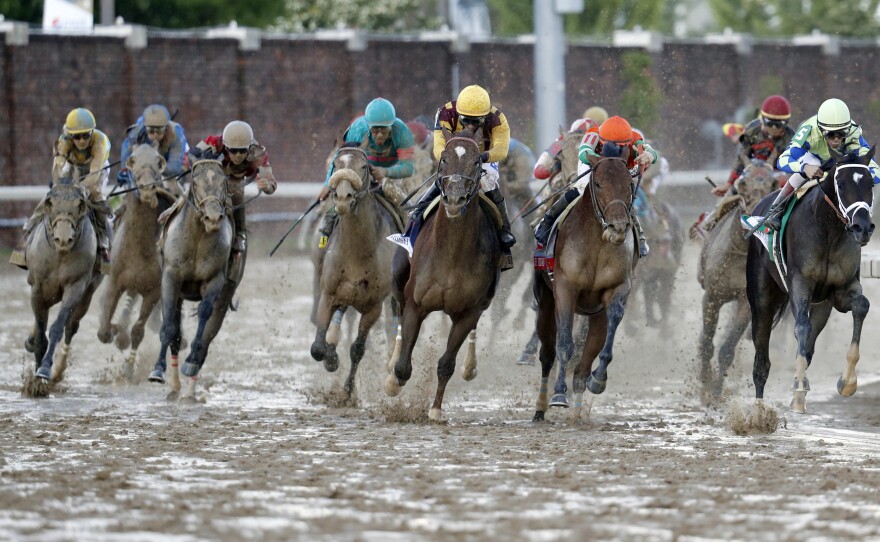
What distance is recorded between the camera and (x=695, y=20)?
278ft

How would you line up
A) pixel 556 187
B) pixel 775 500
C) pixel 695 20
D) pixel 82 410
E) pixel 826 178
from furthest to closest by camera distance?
pixel 695 20 → pixel 556 187 → pixel 82 410 → pixel 826 178 → pixel 775 500

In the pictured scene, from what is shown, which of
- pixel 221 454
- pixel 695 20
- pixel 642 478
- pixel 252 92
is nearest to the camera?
pixel 642 478

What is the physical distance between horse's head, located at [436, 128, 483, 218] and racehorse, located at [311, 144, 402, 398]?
1579mm

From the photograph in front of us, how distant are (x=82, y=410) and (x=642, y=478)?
18.0ft

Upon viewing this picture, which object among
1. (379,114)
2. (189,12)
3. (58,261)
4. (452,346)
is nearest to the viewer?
(452,346)

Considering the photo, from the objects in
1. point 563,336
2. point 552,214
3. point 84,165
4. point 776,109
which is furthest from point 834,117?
point 84,165

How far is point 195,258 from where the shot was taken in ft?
46.6

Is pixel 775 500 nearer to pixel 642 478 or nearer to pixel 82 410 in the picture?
pixel 642 478

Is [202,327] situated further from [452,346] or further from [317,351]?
[452,346]

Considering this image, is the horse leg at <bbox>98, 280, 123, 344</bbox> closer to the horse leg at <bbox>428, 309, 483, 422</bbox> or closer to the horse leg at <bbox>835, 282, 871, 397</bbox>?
the horse leg at <bbox>428, 309, 483, 422</bbox>

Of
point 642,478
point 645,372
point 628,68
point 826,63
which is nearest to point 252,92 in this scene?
point 628,68

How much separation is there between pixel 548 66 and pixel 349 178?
399 inches

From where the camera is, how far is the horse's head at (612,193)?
12227 millimetres

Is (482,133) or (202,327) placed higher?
(482,133)
